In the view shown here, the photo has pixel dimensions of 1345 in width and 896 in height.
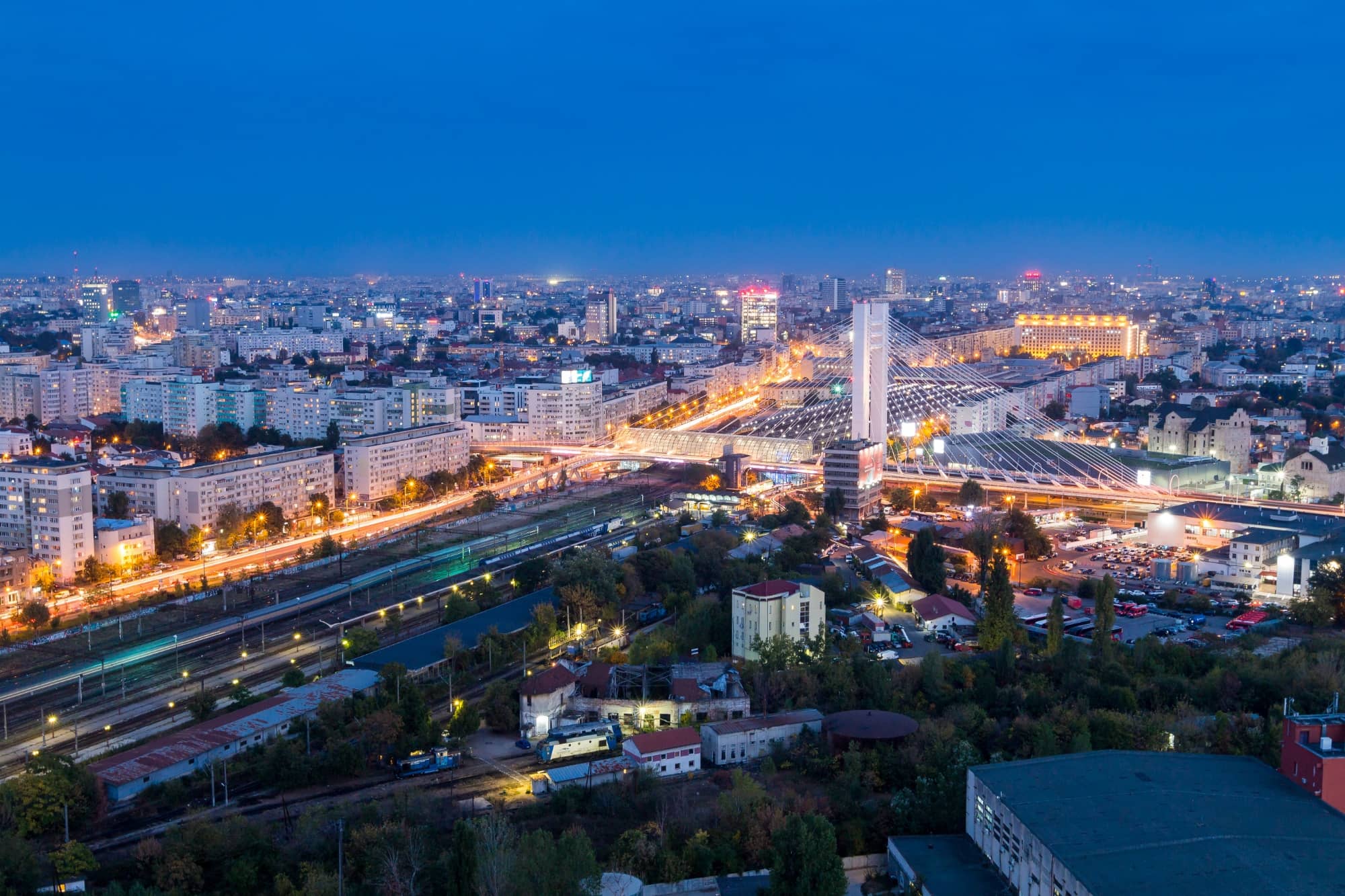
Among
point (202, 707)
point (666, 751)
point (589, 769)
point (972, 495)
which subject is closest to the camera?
point (589, 769)

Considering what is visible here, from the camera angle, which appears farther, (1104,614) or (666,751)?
(1104,614)

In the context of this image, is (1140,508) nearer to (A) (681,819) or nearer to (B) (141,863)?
(A) (681,819)

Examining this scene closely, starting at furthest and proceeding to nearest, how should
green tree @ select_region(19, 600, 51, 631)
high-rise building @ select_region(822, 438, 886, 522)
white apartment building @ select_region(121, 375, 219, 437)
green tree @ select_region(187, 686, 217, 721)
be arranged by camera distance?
white apartment building @ select_region(121, 375, 219, 437) < high-rise building @ select_region(822, 438, 886, 522) < green tree @ select_region(19, 600, 51, 631) < green tree @ select_region(187, 686, 217, 721)

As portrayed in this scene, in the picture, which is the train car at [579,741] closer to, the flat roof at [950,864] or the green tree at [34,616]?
the flat roof at [950,864]

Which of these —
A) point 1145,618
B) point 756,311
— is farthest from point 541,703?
point 756,311

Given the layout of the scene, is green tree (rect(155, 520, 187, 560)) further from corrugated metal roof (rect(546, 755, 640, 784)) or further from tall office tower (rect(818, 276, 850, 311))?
tall office tower (rect(818, 276, 850, 311))

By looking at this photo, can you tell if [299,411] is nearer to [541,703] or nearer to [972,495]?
[972,495]

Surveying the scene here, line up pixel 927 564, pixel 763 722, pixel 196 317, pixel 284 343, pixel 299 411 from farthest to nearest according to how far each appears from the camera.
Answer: pixel 196 317 → pixel 284 343 → pixel 299 411 → pixel 927 564 → pixel 763 722

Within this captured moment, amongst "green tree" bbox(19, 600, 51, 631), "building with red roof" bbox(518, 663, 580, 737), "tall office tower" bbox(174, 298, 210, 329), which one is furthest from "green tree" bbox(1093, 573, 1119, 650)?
"tall office tower" bbox(174, 298, 210, 329)
